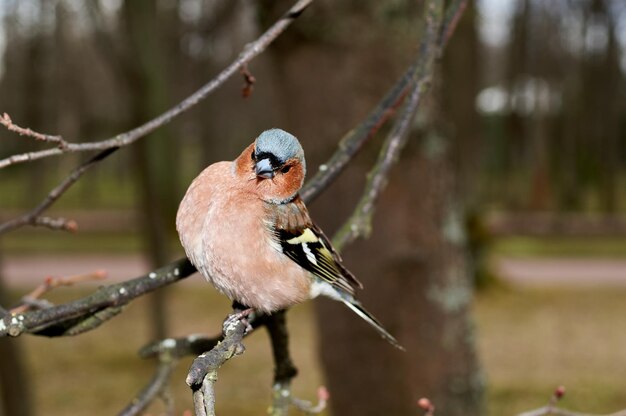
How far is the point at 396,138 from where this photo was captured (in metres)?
2.12

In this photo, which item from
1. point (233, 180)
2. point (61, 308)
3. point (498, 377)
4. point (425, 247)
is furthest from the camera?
point (498, 377)

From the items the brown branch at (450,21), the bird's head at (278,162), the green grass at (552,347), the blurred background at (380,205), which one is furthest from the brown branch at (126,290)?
the green grass at (552,347)

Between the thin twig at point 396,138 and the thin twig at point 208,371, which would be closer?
the thin twig at point 208,371

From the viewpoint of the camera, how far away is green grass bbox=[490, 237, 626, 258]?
70.8 feet

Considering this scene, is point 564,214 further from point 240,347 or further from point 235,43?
point 240,347

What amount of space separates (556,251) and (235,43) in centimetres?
1292

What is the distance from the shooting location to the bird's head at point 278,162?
1134mm

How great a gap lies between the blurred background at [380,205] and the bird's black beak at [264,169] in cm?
377

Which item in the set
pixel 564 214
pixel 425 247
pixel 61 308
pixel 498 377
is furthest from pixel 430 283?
pixel 564 214

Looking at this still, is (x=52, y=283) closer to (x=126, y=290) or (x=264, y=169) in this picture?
(x=126, y=290)

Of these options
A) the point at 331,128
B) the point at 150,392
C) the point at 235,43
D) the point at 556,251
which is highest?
the point at 235,43

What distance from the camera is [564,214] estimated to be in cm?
2767

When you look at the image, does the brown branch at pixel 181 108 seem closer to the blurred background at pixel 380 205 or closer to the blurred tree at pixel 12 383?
the blurred background at pixel 380 205

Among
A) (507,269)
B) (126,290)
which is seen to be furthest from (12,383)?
(507,269)
